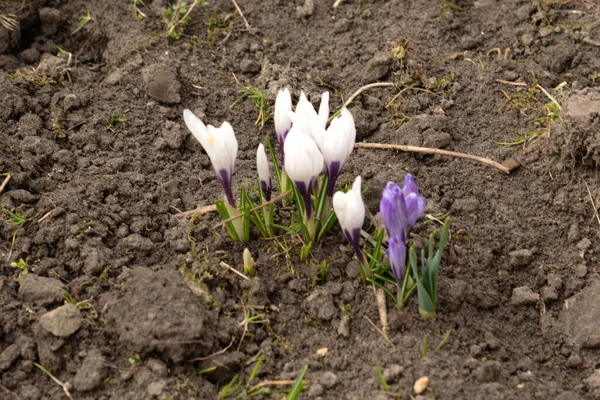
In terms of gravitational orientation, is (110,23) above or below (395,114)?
above

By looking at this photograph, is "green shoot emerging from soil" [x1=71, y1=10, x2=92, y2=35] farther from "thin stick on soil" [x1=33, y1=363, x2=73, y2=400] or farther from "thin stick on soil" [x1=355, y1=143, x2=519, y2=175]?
"thin stick on soil" [x1=33, y1=363, x2=73, y2=400]

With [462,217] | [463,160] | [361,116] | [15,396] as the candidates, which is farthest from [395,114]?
[15,396]

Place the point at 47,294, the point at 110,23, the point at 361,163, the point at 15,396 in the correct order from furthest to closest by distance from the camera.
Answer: the point at 110,23 → the point at 361,163 → the point at 47,294 → the point at 15,396

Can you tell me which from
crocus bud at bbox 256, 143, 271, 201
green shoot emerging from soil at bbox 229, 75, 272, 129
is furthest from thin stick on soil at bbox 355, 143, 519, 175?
crocus bud at bbox 256, 143, 271, 201

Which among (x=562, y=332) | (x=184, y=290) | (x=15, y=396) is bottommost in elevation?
(x=562, y=332)

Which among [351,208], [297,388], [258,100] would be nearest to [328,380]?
[297,388]

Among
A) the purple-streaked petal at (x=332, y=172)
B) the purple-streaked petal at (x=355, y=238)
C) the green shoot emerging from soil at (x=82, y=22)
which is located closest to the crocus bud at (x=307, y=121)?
the purple-streaked petal at (x=332, y=172)

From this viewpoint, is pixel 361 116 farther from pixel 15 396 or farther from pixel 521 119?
pixel 15 396
